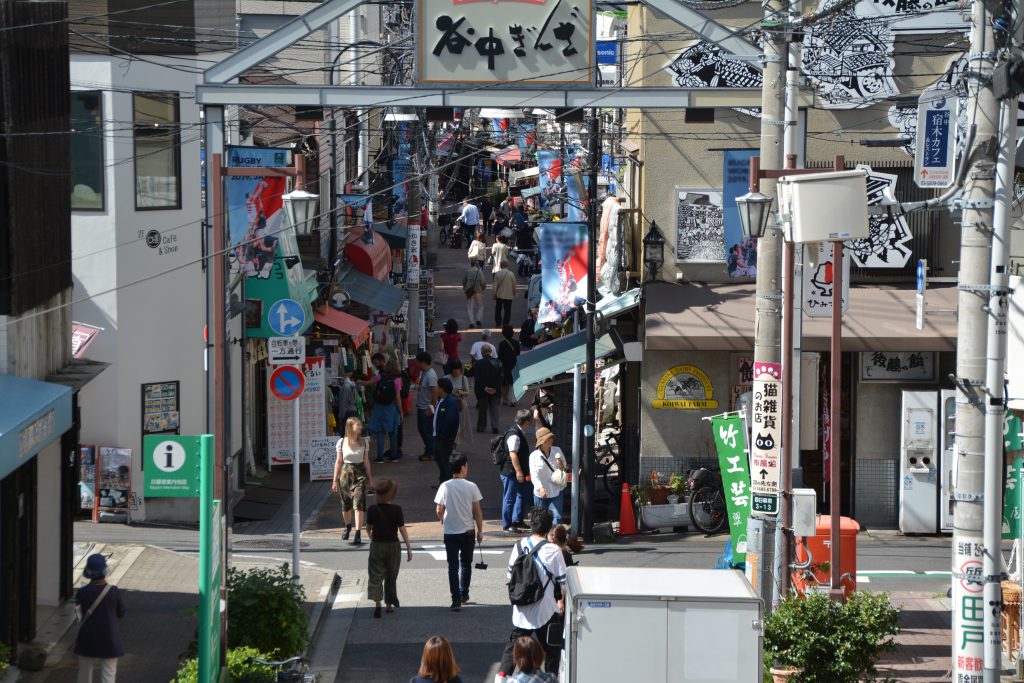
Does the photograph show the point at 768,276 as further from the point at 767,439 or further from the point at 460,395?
the point at 460,395

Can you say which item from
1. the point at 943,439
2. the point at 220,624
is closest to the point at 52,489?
the point at 220,624

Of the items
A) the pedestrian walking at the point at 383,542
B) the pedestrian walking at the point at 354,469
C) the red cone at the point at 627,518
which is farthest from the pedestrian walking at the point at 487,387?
the pedestrian walking at the point at 383,542

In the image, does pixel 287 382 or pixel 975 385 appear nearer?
pixel 975 385

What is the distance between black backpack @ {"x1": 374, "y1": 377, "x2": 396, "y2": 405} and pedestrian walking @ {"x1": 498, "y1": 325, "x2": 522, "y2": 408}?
16.8ft

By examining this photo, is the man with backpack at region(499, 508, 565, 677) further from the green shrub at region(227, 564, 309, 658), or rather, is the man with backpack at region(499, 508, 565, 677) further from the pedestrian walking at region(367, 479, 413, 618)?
the pedestrian walking at region(367, 479, 413, 618)

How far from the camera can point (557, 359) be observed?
68.9 ft

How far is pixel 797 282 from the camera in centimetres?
1585

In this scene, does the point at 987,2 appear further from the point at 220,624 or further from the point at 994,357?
the point at 220,624

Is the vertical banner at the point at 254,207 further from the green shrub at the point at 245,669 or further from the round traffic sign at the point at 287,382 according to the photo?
the green shrub at the point at 245,669

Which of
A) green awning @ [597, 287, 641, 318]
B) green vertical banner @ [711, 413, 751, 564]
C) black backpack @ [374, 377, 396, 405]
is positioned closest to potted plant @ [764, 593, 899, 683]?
green vertical banner @ [711, 413, 751, 564]

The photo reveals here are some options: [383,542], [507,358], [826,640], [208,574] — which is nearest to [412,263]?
[507,358]

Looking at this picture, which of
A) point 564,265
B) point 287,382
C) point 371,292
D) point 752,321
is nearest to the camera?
point 287,382

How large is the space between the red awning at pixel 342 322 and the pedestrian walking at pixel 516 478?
6.68 m

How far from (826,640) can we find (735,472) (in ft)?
11.0
